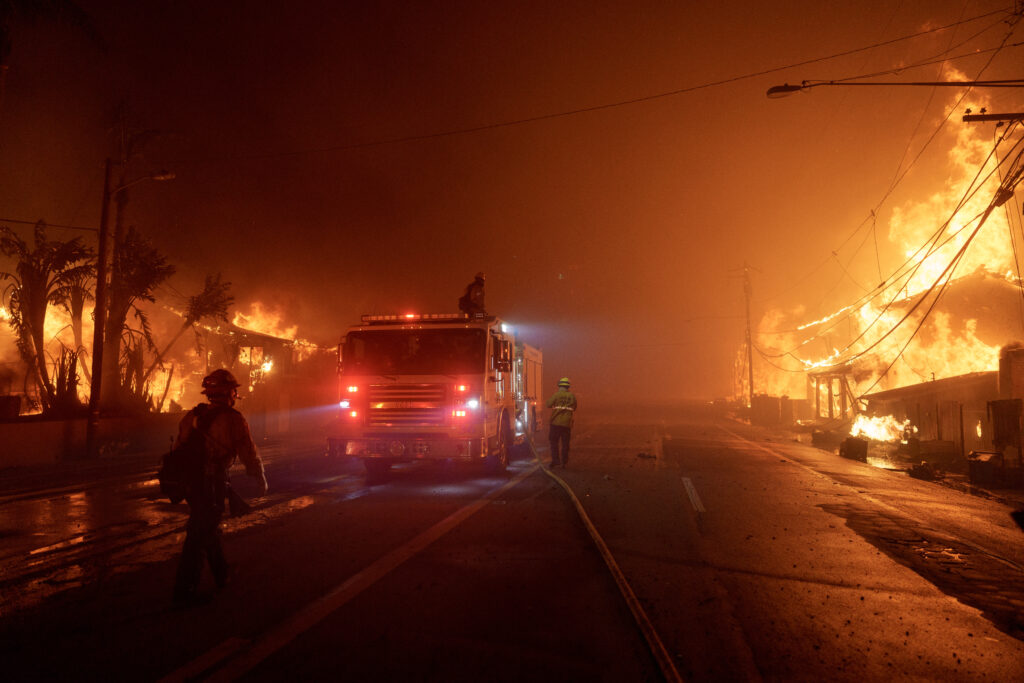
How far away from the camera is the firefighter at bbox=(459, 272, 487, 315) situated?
1282 centimetres

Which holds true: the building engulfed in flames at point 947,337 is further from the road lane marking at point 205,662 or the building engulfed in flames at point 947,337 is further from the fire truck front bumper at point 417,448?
the road lane marking at point 205,662

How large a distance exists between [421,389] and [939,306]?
108ft

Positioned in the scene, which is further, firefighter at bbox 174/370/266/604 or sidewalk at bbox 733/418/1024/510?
sidewalk at bbox 733/418/1024/510

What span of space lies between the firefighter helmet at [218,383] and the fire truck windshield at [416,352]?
6.35 m

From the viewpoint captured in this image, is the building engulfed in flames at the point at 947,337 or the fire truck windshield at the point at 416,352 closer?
the fire truck windshield at the point at 416,352

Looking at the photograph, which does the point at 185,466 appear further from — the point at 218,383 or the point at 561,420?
the point at 561,420

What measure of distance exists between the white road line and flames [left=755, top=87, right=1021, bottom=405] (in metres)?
15.3

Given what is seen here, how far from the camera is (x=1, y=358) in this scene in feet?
86.5

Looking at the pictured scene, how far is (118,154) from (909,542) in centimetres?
2691

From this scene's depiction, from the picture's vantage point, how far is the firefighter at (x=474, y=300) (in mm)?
12820

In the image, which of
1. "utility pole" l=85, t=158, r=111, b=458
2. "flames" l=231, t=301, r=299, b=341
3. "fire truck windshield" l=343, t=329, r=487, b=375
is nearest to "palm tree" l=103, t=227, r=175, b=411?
"utility pole" l=85, t=158, r=111, b=458

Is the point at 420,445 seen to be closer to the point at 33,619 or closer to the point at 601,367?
the point at 33,619

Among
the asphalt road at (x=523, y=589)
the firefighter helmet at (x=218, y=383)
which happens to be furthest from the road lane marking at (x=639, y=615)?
the firefighter helmet at (x=218, y=383)

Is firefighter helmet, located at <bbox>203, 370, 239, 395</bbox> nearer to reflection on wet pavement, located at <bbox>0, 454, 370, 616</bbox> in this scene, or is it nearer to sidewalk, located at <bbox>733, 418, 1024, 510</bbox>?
reflection on wet pavement, located at <bbox>0, 454, 370, 616</bbox>
